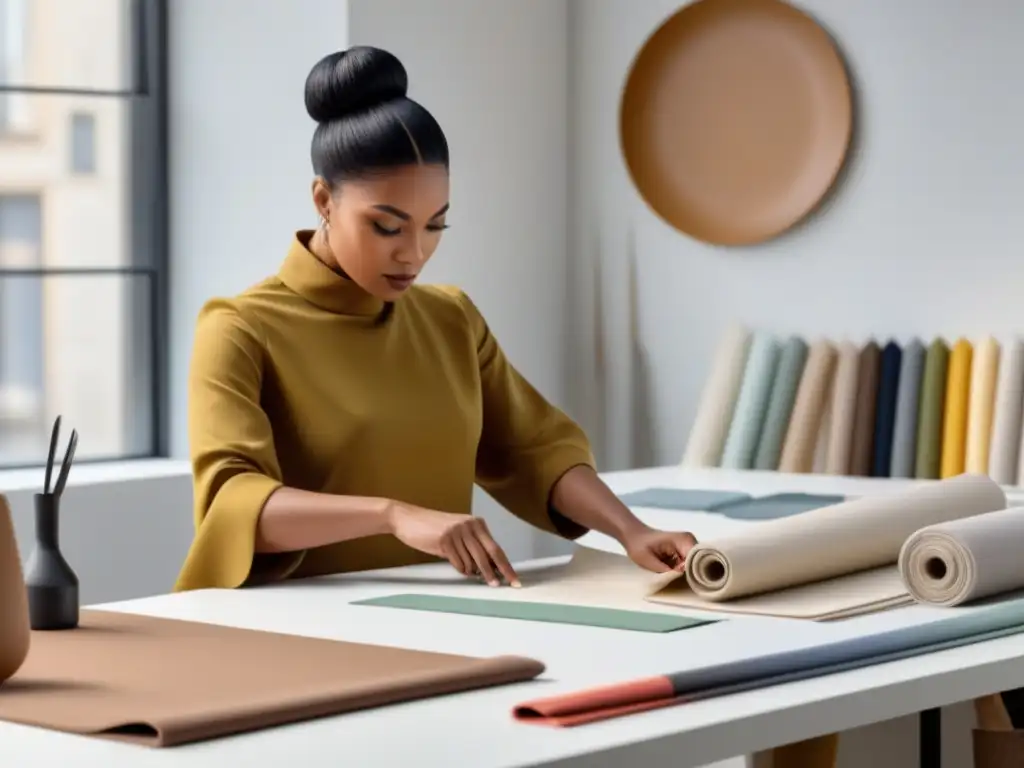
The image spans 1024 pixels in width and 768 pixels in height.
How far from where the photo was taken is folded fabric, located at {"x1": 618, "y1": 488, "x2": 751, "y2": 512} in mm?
3166

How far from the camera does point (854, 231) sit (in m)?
4.09

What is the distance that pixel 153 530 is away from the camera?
155 inches

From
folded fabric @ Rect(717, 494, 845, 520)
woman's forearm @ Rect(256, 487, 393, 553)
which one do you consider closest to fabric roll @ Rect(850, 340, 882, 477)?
folded fabric @ Rect(717, 494, 845, 520)

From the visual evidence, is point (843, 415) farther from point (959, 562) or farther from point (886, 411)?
point (959, 562)

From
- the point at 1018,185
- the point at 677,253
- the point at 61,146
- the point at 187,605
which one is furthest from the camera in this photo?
the point at 677,253

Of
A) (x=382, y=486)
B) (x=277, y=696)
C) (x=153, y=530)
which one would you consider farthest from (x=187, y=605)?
(x=153, y=530)

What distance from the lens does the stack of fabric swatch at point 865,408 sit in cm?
363

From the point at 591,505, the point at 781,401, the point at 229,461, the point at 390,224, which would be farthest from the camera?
the point at 781,401

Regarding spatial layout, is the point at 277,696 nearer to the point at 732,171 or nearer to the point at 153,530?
the point at 153,530

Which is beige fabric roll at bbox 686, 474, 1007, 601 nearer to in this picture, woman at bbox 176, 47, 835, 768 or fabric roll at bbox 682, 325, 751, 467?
woman at bbox 176, 47, 835, 768

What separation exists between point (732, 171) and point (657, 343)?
0.46 metres

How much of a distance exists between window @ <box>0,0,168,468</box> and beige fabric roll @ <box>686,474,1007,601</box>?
7.97 ft

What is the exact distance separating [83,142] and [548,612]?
2.62 meters

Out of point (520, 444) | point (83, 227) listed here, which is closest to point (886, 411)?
point (520, 444)
